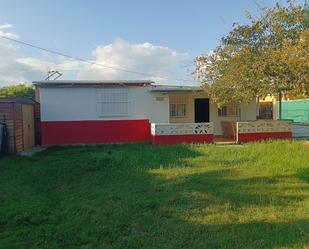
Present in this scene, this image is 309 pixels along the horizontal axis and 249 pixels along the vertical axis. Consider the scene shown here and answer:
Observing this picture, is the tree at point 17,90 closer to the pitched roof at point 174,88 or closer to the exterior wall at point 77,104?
the exterior wall at point 77,104

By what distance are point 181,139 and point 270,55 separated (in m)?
6.86

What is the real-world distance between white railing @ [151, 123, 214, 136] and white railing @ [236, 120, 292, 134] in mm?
1406

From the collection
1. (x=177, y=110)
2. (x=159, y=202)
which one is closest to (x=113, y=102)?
(x=177, y=110)

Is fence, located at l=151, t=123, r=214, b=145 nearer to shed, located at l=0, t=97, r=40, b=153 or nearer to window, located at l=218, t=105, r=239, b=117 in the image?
window, located at l=218, t=105, r=239, b=117

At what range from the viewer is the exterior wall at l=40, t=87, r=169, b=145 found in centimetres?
1684

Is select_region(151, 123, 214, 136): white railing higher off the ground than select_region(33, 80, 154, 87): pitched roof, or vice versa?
select_region(33, 80, 154, 87): pitched roof

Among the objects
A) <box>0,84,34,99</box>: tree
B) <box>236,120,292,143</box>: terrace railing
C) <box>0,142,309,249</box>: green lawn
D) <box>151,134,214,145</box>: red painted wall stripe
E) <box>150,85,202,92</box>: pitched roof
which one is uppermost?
<box>0,84,34,99</box>: tree

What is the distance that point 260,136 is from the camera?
53.8ft

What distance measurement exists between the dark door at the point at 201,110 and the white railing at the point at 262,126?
3.86 metres

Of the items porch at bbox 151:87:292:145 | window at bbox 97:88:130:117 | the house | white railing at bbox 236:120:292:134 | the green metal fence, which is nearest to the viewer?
porch at bbox 151:87:292:145

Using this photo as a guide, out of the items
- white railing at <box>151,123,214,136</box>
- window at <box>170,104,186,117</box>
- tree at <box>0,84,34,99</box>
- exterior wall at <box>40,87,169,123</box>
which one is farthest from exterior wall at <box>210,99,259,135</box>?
tree at <box>0,84,34,99</box>

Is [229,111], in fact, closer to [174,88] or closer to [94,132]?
[174,88]

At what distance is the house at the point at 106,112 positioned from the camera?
55.0ft

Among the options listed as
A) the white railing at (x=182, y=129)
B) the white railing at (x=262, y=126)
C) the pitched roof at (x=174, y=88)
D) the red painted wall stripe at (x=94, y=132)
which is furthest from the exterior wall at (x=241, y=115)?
the red painted wall stripe at (x=94, y=132)
